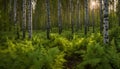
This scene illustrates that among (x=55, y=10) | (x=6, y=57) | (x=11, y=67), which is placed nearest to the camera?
(x=11, y=67)

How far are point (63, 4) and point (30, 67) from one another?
38468mm

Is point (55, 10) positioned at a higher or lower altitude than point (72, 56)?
higher

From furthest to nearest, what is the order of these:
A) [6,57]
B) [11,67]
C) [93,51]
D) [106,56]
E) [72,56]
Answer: [72,56] < [93,51] < [106,56] < [6,57] < [11,67]

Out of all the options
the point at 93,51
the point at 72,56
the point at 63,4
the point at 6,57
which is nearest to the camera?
the point at 6,57

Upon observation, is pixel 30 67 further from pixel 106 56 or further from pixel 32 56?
pixel 106 56

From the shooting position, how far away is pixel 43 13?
1945 inches

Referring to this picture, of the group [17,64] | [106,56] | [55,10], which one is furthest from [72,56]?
[55,10]

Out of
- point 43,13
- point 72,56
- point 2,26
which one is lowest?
point 72,56

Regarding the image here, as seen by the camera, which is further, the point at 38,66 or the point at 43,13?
the point at 43,13

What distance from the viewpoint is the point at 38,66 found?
7203 mm

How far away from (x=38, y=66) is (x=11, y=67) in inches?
38.6

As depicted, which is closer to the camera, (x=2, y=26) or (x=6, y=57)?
(x=6, y=57)

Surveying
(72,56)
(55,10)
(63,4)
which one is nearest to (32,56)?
(72,56)

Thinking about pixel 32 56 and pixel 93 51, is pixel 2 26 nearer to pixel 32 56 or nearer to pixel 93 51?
pixel 32 56
